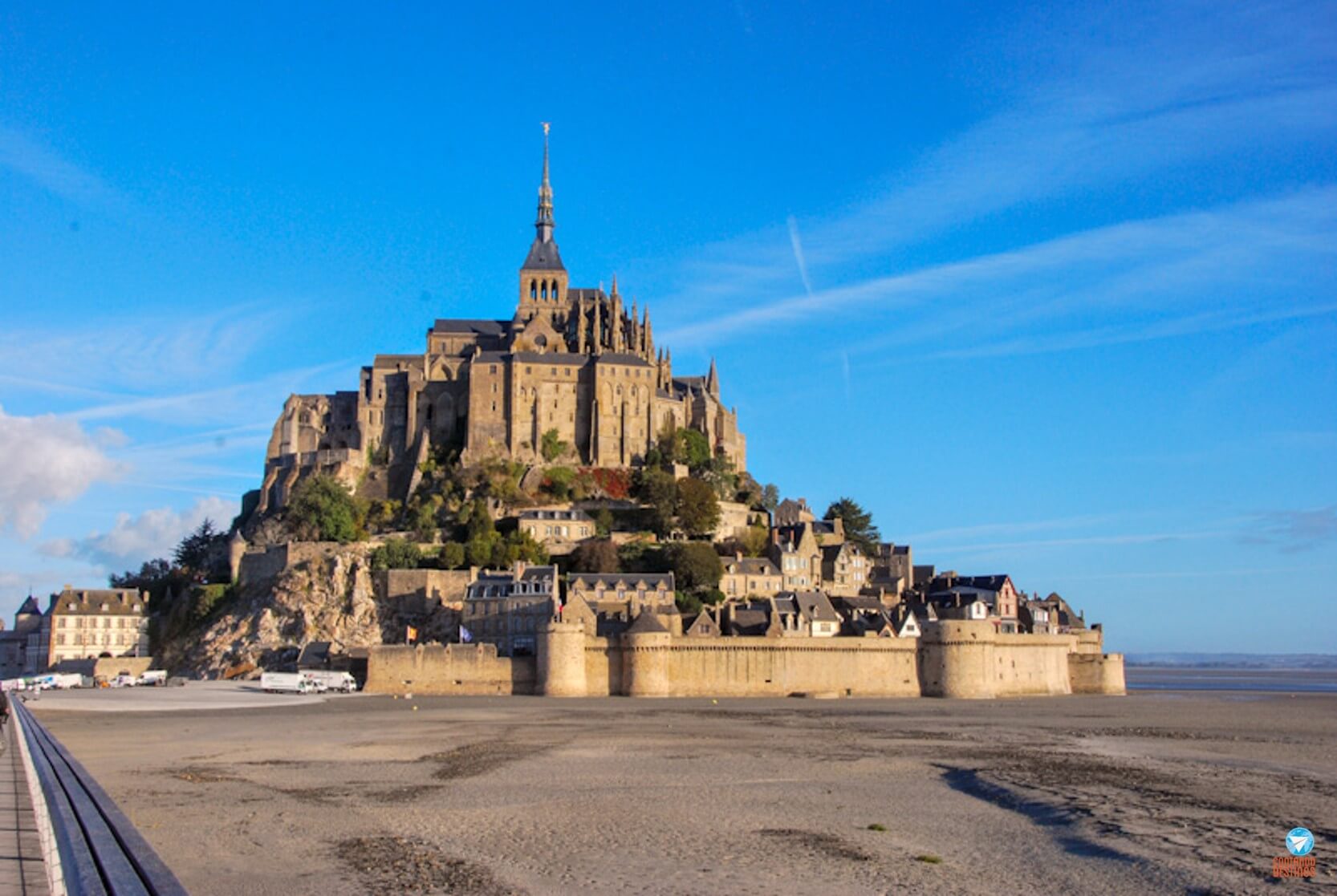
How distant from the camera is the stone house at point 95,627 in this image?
76.0 metres

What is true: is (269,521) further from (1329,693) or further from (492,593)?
(1329,693)

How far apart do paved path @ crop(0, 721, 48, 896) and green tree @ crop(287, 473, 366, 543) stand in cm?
5803

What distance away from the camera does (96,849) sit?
345 inches

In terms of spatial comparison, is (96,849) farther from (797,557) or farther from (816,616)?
(797,557)

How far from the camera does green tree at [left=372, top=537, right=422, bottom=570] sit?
6962 centimetres

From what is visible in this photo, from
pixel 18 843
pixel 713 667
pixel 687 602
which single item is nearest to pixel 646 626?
pixel 713 667

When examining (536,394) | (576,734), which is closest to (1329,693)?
(536,394)

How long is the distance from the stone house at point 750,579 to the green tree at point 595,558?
20.8 feet

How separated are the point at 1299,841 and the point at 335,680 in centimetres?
4685

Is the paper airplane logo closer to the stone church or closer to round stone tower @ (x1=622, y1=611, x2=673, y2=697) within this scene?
round stone tower @ (x1=622, y1=611, x2=673, y2=697)

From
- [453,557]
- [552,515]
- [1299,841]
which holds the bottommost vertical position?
[1299,841]

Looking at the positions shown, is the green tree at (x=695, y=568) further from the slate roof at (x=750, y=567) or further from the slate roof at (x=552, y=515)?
the slate roof at (x=552, y=515)

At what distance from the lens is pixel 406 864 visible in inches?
685

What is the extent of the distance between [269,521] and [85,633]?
13.0 meters
